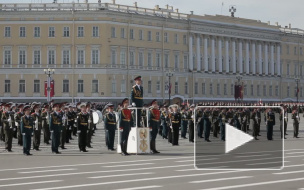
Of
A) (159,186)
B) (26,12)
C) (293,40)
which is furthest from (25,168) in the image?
(293,40)

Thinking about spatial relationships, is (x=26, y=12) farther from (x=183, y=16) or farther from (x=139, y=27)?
(x=183, y=16)

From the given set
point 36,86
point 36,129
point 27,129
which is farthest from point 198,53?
point 27,129

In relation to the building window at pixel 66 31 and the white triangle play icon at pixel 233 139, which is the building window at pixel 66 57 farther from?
the white triangle play icon at pixel 233 139

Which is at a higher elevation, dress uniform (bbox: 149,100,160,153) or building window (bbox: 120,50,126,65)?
building window (bbox: 120,50,126,65)

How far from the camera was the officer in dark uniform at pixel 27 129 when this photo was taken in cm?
2633

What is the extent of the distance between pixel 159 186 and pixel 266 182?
217 centimetres

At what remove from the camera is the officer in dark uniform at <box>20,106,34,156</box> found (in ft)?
86.4

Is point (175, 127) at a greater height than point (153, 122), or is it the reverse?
point (153, 122)

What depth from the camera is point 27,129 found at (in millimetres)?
26594

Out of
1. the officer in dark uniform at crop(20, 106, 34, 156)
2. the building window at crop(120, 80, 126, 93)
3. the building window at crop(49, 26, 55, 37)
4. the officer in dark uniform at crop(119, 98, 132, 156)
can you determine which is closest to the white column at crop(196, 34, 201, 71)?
the building window at crop(120, 80, 126, 93)

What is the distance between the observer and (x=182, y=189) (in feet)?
49.9

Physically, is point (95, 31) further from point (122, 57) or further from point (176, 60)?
point (176, 60)
